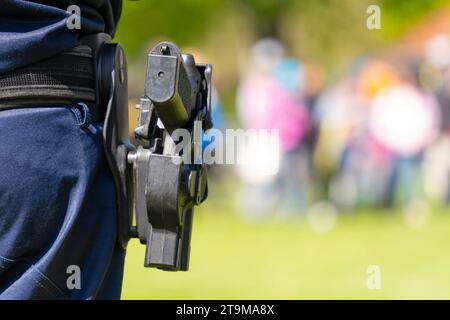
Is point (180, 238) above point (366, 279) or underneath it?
underneath

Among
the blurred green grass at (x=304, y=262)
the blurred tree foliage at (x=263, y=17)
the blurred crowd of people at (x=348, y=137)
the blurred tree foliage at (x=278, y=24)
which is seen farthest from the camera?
the blurred tree foliage at (x=278, y=24)

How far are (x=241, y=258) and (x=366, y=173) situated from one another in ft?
16.7

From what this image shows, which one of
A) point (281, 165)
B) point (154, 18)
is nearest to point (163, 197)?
point (281, 165)

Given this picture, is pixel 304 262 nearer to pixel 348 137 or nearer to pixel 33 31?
pixel 348 137

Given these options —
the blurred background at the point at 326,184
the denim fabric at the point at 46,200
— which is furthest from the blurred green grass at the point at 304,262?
the denim fabric at the point at 46,200

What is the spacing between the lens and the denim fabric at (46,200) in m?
2.78

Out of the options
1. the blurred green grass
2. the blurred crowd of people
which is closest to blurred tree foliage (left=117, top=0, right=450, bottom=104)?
the blurred crowd of people

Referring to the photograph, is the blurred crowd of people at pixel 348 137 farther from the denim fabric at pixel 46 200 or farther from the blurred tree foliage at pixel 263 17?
the denim fabric at pixel 46 200

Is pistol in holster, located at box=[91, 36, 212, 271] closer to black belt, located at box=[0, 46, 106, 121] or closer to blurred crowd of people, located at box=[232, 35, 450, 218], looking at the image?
black belt, located at box=[0, 46, 106, 121]

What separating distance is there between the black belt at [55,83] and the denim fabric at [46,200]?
0.03m

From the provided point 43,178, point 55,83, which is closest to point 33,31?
point 55,83

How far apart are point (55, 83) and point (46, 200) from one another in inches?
13.0
